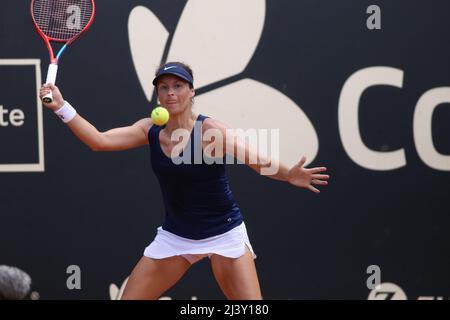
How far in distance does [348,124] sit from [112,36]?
5.01ft

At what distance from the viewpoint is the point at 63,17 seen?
454 centimetres

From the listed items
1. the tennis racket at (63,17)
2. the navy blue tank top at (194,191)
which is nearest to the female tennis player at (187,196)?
the navy blue tank top at (194,191)

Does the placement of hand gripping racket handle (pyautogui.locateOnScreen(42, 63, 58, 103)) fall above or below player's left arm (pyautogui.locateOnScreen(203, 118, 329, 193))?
above

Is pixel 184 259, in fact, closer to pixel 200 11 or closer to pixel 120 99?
pixel 120 99

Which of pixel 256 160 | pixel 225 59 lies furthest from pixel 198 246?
pixel 225 59

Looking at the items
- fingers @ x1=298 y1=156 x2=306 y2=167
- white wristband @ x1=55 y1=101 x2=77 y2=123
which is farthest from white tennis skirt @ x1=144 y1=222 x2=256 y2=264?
white wristband @ x1=55 y1=101 x2=77 y2=123

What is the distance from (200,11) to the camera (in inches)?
191

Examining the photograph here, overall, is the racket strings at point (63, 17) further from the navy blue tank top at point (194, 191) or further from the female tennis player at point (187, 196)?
A: the navy blue tank top at point (194, 191)

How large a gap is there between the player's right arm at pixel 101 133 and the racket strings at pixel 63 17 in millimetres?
755

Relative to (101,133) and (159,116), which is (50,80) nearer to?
(101,133)

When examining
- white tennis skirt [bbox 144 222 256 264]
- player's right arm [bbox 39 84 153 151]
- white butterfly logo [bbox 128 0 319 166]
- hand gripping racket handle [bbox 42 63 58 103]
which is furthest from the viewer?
white butterfly logo [bbox 128 0 319 166]

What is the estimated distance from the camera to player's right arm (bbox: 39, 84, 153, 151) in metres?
3.77

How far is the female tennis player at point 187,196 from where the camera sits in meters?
3.83

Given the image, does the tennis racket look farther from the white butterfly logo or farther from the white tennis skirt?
the white tennis skirt
